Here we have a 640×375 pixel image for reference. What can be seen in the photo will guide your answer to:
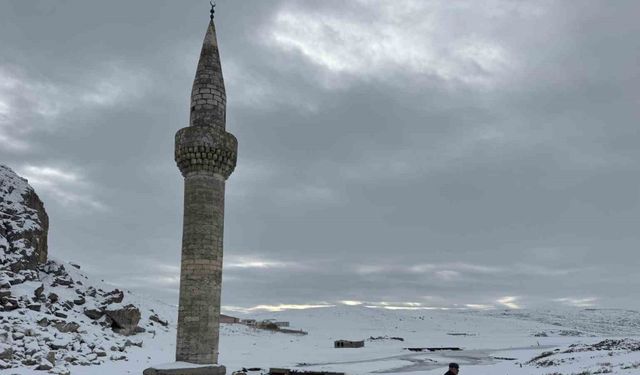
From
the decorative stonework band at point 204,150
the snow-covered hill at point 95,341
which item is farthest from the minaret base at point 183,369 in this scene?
the snow-covered hill at point 95,341

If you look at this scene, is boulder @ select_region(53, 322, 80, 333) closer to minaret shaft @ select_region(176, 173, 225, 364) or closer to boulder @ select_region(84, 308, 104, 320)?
boulder @ select_region(84, 308, 104, 320)

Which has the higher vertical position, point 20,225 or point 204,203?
point 20,225

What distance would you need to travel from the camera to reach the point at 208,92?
23031mm

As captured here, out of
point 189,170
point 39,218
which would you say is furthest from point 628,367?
point 39,218

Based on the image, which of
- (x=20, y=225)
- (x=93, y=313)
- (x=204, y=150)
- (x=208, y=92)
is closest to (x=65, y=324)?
(x=93, y=313)

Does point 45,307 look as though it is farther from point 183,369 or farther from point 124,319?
point 183,369

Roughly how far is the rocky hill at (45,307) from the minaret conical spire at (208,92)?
14625mm

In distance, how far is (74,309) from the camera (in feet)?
126

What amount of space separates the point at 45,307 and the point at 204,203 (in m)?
19.9

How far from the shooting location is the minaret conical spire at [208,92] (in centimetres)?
2292

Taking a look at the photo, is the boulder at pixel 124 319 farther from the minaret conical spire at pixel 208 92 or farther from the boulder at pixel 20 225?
the minaret conical spire at pixel 208 92

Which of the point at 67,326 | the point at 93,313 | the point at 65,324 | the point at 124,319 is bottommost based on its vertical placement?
the point at 67,326

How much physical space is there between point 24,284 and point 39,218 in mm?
6581

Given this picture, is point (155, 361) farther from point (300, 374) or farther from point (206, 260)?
point (206, 260)
